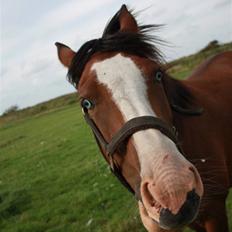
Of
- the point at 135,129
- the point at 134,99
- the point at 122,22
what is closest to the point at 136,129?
the point at 135,129

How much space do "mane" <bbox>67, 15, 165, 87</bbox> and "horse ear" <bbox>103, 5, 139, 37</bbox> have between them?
0.41ft

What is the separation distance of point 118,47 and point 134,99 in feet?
2.41

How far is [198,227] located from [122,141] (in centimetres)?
186

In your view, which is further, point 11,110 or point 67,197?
point 11,110

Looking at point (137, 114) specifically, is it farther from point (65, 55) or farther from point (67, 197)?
point (67, 197)

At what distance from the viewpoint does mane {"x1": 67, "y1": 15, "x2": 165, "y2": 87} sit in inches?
150

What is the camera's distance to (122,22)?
418cm

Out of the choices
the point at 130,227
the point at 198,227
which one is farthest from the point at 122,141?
the point at 130,227

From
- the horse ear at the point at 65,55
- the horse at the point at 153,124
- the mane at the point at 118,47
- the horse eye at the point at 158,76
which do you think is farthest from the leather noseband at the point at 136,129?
the horse ear at the point at 65,55

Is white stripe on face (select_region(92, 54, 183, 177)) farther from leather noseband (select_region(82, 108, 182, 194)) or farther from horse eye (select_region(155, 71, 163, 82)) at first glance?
horse eye (select_region(155, 71, 163, 82))

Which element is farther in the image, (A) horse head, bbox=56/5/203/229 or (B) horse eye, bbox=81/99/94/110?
(B) horse eye, bbox=81/99/94/110

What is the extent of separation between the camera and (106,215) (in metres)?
7.56

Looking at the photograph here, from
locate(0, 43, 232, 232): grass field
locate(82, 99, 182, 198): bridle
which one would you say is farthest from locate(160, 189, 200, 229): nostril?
locate(0, 43, 232, 232): grass field

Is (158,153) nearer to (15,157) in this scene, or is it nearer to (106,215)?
(106,215)
